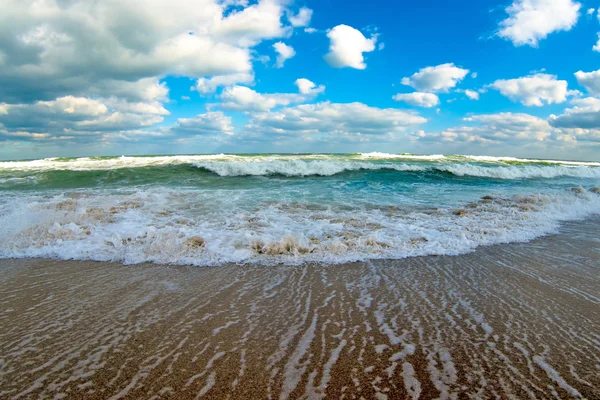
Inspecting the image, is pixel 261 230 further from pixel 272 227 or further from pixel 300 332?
pixel 300 332

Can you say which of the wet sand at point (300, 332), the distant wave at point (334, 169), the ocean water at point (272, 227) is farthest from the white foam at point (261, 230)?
the distant wave at point (334, 169)

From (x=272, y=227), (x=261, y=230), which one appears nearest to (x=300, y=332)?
(x=261, y=230)

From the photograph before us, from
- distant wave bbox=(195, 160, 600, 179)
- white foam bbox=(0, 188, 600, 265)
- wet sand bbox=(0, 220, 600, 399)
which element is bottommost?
wet sand bbox=(0, 220, 600, 399)

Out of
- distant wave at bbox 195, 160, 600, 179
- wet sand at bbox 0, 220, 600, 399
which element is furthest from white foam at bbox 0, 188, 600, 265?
distant wave at bbox 195, 160, 600, 179

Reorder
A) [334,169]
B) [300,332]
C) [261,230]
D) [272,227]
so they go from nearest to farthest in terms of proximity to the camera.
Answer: [300,332]
[261,230]
[272,227]
[334,169]

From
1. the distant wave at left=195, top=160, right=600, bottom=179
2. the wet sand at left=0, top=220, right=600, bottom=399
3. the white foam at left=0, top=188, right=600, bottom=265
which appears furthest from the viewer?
the distant wave at left=195, top=160, right=600, bottom=179

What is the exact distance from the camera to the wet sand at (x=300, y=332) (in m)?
2.24

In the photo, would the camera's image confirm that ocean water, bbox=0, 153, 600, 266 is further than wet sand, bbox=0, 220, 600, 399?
Yes

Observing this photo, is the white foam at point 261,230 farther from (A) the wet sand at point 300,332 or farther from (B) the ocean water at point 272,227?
(A) the wet sand at point 300,332

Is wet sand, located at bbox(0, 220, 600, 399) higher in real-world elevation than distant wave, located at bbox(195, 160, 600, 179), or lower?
lower

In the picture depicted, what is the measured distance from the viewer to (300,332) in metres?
2.95

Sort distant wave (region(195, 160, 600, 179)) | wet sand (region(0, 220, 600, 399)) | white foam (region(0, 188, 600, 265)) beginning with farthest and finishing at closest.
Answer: distant wave (region(195, 160, 600, 179)) < white foam (region(0, 188, 600, 265)) < wet sand (region(0, 220, 600, 399))

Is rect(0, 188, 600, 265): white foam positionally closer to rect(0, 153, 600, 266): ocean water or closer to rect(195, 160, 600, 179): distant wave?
rect(0, 153, 600, 266): ocean water

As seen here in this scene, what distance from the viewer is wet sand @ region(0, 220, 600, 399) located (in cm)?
224
